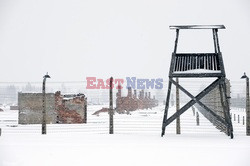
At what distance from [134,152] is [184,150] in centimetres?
102

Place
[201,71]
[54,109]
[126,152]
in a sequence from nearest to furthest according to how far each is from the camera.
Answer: [126,152] → [201,71] → [54,109]

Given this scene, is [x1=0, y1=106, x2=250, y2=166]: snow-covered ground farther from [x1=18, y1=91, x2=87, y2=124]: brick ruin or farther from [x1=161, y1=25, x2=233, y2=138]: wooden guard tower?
[x1=18, y1=91, x2=87, y2=124]: brick ruin

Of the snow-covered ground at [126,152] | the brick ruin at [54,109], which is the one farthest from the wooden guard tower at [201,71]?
the brick ruin at [54,109]

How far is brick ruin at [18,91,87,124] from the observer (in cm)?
1480

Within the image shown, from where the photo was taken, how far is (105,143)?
7.07 meters

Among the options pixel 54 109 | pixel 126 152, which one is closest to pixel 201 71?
pixel 126 152

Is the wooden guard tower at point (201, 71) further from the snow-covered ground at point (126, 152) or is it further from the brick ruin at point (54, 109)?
the brick ruin at point (54, 109)

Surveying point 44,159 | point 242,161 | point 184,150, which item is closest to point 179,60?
point 184,150

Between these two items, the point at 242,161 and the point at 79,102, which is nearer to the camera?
the point at 242,161

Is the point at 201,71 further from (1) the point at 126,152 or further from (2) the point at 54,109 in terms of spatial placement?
(2) the point at 54,109

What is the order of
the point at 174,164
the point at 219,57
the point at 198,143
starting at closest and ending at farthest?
the point at 174,164 < the point at 198,143 < the point at 219,57

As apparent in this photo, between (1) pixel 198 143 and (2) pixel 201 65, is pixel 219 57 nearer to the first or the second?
(2) pixel 201 65

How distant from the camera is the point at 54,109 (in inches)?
587

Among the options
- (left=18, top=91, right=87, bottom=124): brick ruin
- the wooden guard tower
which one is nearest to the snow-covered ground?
the wooden guard tower
